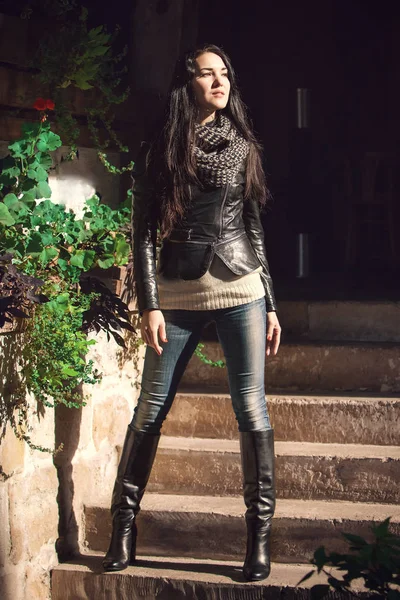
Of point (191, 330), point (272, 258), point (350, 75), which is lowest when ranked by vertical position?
point (191, 330)

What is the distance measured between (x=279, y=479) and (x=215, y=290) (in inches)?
43.1

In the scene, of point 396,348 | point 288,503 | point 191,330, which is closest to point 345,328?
point 396,348

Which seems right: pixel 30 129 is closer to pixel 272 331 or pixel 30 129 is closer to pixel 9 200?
pixel 9 200

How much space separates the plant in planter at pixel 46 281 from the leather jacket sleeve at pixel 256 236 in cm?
67

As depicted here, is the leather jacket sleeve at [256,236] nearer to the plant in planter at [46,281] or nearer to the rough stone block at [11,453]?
the plant in planter at [46,281]

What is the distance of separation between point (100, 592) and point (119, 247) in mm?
1388

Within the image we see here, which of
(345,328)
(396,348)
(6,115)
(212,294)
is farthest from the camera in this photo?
(345,328)

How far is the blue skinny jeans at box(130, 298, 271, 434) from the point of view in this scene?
357cm

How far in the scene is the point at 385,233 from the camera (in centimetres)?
804

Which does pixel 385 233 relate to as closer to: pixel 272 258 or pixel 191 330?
pixel 272 258

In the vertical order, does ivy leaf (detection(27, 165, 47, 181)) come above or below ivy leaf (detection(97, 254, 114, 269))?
above

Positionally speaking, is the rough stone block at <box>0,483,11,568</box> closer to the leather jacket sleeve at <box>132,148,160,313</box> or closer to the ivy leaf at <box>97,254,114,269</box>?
the leather jacket sleeve at <box>132,148,160,313</box>

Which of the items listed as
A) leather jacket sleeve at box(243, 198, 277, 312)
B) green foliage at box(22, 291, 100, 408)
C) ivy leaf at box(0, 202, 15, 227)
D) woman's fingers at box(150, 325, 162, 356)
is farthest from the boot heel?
ivy leaf at box(0, 202, 15, 227)

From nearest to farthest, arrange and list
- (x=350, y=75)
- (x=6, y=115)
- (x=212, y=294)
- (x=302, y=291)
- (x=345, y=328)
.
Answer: (x=212, y=294)
(x=6, y=115)
(x=345, y=328)
(x=302, y=291)
(x=350, y=75)
